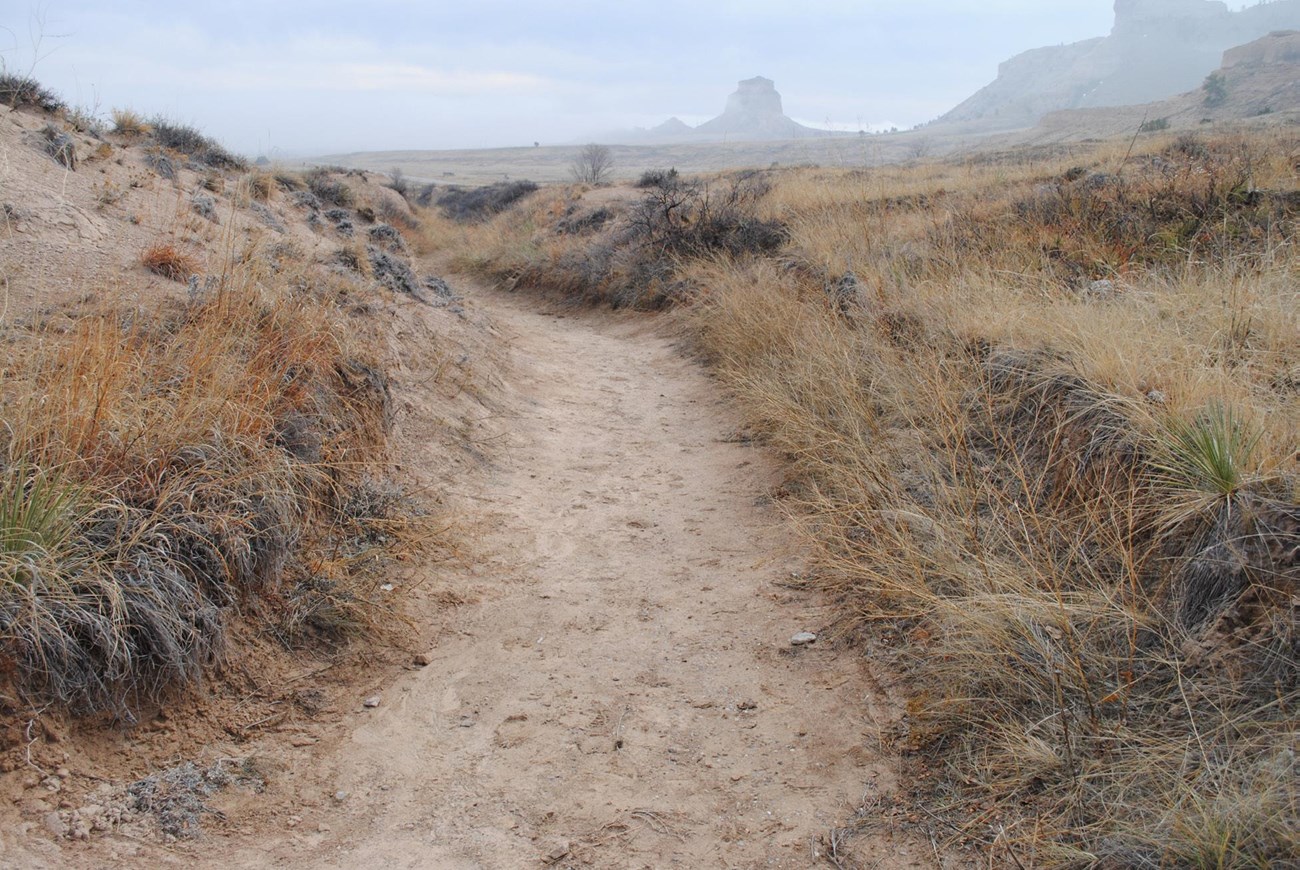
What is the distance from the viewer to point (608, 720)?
328 cm

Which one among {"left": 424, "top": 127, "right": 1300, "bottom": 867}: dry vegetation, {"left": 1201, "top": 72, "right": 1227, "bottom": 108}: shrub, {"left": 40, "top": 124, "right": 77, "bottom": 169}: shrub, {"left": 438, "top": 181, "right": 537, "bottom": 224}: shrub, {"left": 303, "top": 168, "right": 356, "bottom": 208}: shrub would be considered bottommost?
{"left": 424, "top": 127, "right": 1300, "bottom": 867}: dry vegetation

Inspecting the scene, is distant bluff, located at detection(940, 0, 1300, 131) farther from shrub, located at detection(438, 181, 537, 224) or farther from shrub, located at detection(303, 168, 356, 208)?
shrub, located at detection(303, 168, 356, 208)

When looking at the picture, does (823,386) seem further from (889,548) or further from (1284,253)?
(1284,253)

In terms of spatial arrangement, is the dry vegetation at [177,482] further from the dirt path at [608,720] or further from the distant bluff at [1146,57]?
the distant bluff at [1146,57]

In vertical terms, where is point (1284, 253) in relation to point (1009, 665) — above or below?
above

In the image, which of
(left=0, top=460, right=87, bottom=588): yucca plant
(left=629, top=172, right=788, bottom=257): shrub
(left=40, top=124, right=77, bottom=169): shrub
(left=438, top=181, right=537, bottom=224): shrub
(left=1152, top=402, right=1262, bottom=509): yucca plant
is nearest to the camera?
(left=0, top=460, right=87, bottom=588): yucca plant

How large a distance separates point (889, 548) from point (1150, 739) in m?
1.51

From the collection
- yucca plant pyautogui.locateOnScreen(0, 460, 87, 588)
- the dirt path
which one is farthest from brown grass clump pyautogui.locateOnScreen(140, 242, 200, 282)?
yucca plant pyautogui.locateOnScreen(0, 460, 87, 588)

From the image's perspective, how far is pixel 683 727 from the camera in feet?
10.6

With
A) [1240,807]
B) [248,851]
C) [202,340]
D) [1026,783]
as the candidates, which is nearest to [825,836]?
[1026,783]

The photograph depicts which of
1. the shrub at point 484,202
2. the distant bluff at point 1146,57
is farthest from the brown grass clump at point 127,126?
the distant bluff at point 1146,57

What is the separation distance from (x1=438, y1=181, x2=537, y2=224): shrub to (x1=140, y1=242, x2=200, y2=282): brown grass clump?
2096 centimetres

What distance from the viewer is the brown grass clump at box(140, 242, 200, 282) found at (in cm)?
542

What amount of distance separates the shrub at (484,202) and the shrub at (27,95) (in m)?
17.5
